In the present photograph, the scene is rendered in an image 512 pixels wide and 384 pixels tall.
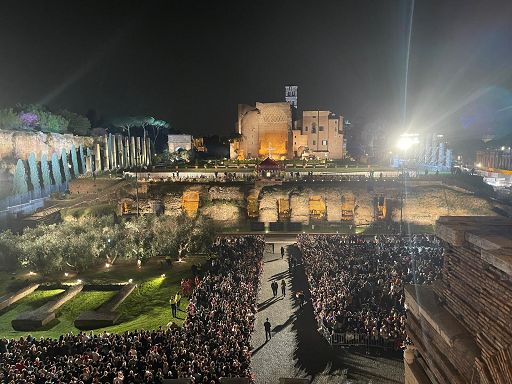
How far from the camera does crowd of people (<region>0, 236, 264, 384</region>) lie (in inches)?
544

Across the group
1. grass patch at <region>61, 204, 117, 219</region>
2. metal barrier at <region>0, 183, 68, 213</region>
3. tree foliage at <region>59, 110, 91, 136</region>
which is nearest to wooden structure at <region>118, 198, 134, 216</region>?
grass patch at <region>61, 204, 117, 219</region>

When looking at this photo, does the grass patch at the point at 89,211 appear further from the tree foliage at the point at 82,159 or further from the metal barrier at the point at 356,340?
the metal barrier at the point at 356,340

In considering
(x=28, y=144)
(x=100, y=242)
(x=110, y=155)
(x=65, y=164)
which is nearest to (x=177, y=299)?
(x=100, y=242)

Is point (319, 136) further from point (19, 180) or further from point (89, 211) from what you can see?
point (19, 180)

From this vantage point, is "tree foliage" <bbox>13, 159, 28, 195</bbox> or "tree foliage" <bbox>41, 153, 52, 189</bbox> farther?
"tree foliage" <bbox>41, 153, 52, 189</bbox>

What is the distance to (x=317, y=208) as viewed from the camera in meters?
47.5

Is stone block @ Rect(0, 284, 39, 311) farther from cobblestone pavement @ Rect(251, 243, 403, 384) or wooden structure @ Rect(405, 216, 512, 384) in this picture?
wooden structure @ Rect(405, 216, 512, 384)

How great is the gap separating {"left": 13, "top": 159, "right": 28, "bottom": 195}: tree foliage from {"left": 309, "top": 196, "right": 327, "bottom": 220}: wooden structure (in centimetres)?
3260

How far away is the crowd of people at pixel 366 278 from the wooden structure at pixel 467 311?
5115mm

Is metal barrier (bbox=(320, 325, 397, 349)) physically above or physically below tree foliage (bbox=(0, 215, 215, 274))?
below

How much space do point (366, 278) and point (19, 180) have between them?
43165 mm

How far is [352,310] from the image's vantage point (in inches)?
737

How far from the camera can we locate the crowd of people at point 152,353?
13812 millimetres

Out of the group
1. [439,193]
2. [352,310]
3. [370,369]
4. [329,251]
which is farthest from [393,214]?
[370,369]
